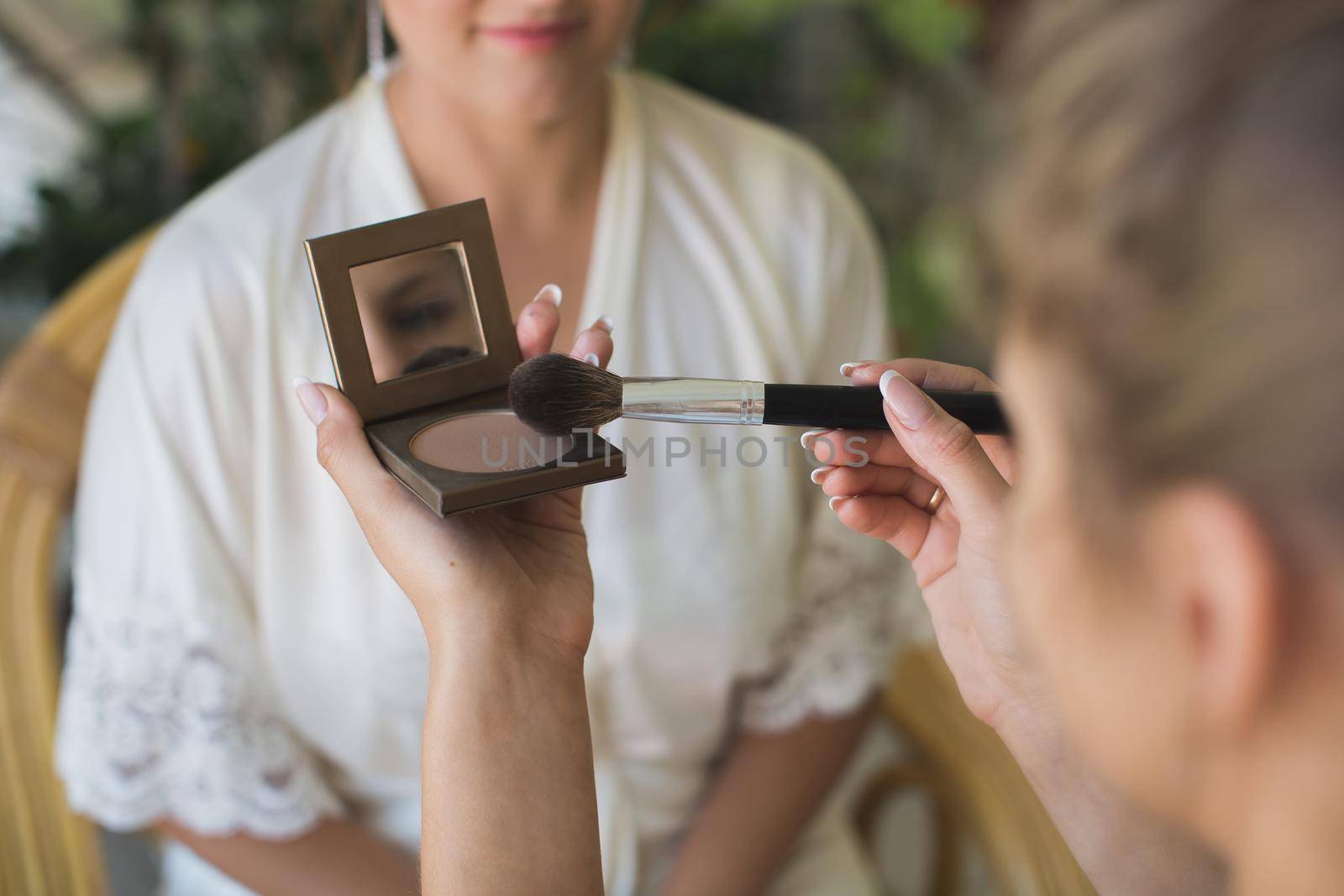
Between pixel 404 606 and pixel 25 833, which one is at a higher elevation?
pixel 404 606

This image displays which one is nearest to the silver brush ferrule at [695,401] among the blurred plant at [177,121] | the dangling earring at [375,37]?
the dangling earring at [375,37]

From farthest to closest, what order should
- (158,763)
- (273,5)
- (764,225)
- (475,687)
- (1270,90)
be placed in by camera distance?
(273,5), (764,225), (158,763), (475,687), (1270,90)

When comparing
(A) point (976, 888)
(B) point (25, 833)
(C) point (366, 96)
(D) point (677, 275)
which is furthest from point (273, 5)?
(A) point (976, 888)

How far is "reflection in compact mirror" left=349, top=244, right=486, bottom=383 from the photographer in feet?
1.70

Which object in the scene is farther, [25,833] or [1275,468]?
[25,833]

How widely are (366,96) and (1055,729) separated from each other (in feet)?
2.05

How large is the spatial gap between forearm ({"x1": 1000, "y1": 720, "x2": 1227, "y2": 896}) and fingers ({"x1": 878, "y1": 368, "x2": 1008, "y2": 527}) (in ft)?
0.46

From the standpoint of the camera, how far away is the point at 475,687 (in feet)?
1.59

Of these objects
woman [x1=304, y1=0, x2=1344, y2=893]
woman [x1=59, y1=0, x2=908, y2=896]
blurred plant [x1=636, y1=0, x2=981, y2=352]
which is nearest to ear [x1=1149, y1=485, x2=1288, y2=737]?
woman [x1=304, y1=0, x2=1344, y2=893]

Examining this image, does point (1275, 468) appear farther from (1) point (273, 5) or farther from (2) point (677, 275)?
(1) point (273, 5)

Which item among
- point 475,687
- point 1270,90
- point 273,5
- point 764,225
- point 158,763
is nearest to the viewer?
point 1270,90

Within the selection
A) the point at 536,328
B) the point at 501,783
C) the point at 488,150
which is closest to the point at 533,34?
the point at 488,150

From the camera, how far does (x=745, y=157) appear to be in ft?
2.85

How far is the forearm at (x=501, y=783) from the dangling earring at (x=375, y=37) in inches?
19.1
